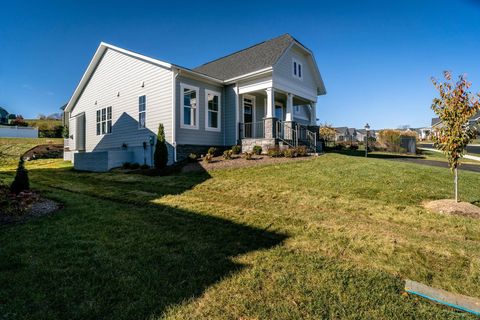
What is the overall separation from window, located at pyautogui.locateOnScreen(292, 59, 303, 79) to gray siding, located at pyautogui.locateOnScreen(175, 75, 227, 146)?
465 centimetres

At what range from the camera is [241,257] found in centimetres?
332

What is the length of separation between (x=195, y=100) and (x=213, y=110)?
54.7 inches

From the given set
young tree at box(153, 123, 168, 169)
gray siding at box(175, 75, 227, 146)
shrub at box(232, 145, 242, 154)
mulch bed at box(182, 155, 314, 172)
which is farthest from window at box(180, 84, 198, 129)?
mulch bed at box(182, 155, 314, 172)

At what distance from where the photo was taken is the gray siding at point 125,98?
1303 centimetres

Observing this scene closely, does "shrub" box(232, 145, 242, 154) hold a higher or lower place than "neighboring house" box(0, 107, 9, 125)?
lower

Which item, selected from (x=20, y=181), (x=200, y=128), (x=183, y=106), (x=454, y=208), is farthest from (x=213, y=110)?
(x=454, y=208)

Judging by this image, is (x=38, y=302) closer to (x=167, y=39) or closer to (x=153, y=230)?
(x=153, y=230)

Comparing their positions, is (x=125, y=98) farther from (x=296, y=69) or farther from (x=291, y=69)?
(x=296, y=69)

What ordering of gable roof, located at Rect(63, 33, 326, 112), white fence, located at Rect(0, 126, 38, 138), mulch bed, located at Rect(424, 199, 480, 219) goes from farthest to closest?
white fence, located at Rect(0, 126, 38, 138)
gable roof, located at Rect(63, 33, 326, 112)
mulch bed, located at Rect(424, 199, 480, 219)

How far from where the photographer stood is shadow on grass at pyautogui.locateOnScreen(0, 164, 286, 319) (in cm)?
228

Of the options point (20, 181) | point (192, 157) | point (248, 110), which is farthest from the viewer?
point (248, 110)

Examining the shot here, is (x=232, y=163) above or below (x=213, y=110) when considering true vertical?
below

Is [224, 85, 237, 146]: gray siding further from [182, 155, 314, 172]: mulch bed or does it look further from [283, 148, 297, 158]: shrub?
[283, 148, 297, 158]: shrub

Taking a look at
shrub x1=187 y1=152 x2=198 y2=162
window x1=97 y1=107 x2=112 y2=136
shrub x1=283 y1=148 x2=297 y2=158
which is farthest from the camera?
window x1=97 y1=107 x2=112 y2=136
